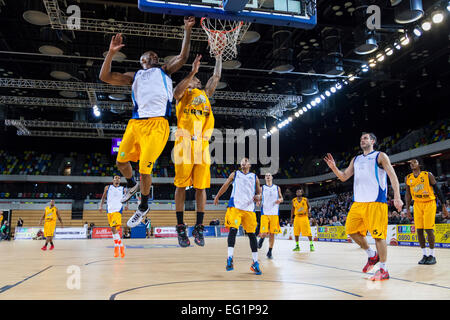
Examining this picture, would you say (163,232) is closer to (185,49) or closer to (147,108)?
(147,108)

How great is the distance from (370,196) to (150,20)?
13099 mm

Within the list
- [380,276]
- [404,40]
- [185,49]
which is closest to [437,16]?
[404,40]

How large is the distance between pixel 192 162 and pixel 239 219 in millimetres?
1949

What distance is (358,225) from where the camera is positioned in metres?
5.98

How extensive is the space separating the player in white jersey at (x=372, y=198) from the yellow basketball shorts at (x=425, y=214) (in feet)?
8.97

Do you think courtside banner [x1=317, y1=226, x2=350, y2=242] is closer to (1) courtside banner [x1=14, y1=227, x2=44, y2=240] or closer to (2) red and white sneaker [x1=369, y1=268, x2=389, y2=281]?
(2) red and white sneaker [x1=369, y1=268, x2=389, y2=281]

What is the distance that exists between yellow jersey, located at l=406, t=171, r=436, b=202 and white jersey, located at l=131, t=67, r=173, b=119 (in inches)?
237

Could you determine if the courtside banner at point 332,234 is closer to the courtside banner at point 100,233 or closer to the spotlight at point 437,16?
the spotlight at point 437,16

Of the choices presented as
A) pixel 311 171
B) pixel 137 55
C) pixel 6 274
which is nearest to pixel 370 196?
pixel 6 274

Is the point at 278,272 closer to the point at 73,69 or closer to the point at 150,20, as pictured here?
the point at 150,20

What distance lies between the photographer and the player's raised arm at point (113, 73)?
4652 millimetres

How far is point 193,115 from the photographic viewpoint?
537cm

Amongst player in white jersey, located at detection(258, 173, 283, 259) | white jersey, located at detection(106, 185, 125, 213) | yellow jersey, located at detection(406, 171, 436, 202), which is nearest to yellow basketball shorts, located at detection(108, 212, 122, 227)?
white jersey, located at detection(106, 185, 125, 213)

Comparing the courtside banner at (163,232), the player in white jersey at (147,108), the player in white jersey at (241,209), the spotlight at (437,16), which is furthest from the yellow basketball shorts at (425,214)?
the courtside banner at (163,232)
